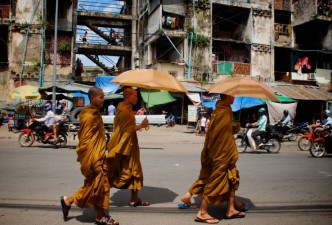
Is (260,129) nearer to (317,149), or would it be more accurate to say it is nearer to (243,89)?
(317,149)

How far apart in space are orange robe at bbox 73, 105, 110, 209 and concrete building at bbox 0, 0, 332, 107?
62.9ft

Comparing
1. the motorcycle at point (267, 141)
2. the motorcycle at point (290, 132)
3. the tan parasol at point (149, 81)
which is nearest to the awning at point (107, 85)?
the motorcycle at point (290, 132)

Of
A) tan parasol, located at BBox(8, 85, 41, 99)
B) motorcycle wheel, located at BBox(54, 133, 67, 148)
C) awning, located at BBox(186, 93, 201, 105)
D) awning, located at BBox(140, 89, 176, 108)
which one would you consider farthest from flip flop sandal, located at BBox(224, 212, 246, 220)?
awning, located at BBox(186, 93, 201, 105)

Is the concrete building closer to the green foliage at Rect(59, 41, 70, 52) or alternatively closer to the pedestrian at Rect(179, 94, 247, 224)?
the green foliage at Rect(59, 41, 70, 52)

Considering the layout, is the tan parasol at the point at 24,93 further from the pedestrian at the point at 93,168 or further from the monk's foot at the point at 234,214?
the monk's foot at the point at 234,214

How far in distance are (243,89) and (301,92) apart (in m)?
20.7

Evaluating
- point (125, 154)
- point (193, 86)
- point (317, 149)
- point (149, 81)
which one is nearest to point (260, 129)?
point (317, 149)

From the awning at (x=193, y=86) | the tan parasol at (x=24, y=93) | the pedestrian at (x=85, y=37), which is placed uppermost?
the pedestrian at (x=85, y=37)

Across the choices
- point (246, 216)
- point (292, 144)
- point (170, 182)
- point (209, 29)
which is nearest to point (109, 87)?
point (209, 29)

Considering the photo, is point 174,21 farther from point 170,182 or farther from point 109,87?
point 170,182

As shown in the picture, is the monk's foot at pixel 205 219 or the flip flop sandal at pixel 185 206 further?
the flip flop sandal at pixel 185 206

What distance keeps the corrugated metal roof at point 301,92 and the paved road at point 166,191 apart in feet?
46.2

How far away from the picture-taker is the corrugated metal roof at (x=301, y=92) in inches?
842

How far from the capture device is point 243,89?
3.78 meters
